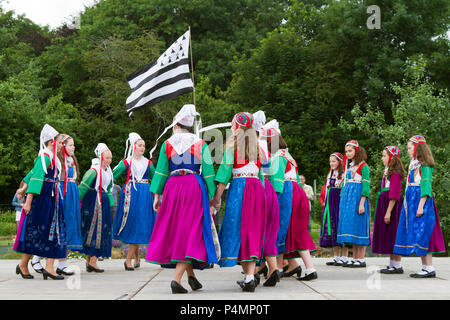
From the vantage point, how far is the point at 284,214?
27.2 feet

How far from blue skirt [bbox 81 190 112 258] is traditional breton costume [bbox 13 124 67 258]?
107cm

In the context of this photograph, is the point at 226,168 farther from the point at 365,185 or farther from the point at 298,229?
the point at 365,185

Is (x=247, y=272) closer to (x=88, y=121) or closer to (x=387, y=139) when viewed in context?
(x=387, y=139)

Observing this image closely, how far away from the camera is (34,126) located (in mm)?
30422

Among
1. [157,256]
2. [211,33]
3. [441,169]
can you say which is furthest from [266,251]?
[211,33]

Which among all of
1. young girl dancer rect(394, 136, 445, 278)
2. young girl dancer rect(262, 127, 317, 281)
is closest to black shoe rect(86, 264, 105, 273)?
young girl dancer rect(262, 127, 317, 281)

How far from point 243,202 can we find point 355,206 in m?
3.63

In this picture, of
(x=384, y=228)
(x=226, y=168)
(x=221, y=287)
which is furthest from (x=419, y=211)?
(x=226, y=168)

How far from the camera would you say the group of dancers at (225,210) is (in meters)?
6.71

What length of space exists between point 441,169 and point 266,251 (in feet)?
39.9

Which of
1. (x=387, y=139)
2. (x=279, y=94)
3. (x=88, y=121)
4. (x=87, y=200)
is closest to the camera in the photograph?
(x=87, y=200)

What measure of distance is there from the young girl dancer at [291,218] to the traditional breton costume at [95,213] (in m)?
2.83

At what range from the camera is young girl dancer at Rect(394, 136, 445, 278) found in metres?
8.45

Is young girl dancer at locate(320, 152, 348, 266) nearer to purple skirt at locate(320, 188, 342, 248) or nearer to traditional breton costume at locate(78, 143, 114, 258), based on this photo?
purple skirt at locate(320, 188, 342, 248)
